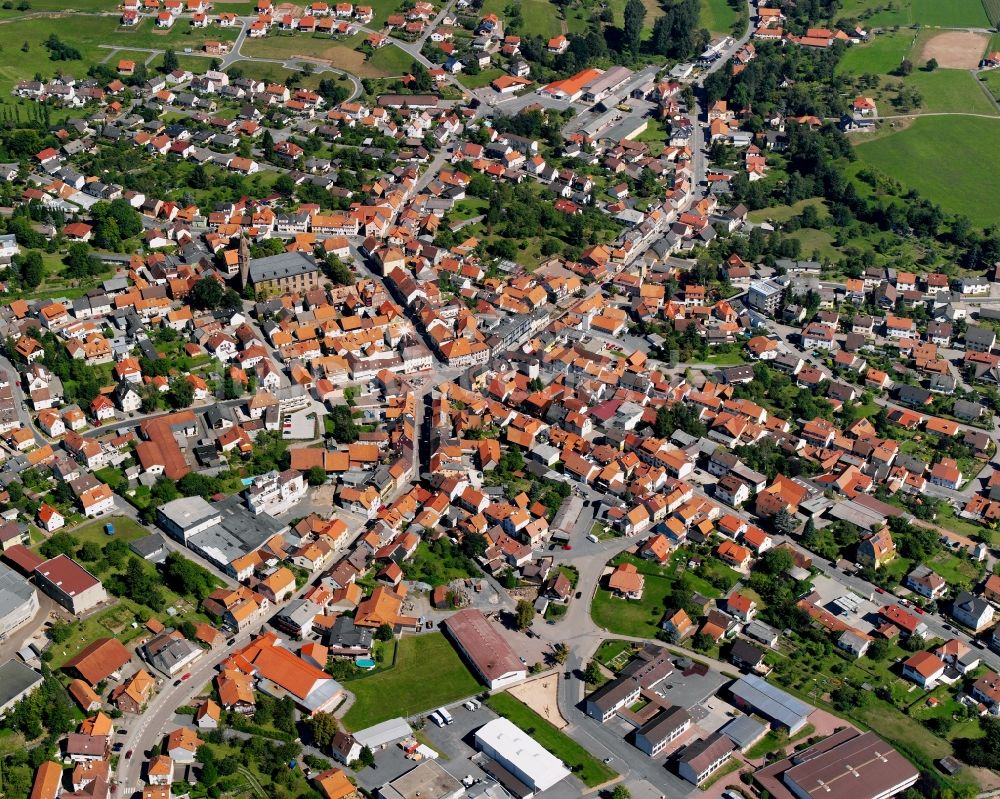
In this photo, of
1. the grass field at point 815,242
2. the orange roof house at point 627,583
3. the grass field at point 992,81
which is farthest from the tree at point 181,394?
the grass field at point 992,81

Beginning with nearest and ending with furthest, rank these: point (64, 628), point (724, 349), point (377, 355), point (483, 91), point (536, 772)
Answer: point (536, 772)
point (64, 628)
point (377, 355)
point (724, 349)
point (483, 91)

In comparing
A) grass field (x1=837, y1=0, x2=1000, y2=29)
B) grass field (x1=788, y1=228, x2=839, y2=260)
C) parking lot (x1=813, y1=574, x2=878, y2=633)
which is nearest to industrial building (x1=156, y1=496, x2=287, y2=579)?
parking lot (x1=813, y1=574, x2=878, y2=633)

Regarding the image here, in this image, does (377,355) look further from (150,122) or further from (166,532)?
(150,122)

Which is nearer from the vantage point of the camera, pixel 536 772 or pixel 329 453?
pixel 536 772

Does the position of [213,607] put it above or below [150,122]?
below

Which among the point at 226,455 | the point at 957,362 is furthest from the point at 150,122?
the point at 957,362

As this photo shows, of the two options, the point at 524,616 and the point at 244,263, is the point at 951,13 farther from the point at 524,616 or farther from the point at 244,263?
the point at 524,616

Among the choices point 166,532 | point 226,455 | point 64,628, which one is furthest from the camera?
point 226,455
